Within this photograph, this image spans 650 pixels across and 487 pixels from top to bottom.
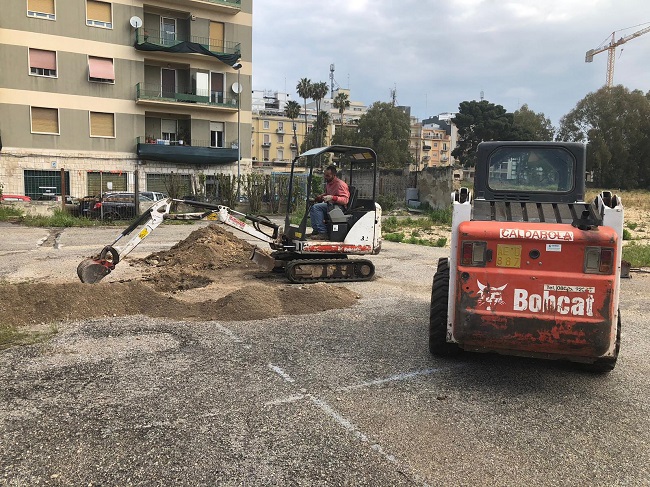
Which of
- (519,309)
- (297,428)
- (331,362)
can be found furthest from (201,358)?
(519,309)

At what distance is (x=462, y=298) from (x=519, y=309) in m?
0.48

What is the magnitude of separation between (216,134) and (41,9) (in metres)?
12.5

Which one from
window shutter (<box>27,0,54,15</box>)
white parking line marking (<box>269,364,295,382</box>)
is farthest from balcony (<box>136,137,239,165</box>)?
white parking line marking (<box>269,364,295,382</box>)

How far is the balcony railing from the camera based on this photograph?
33844mm

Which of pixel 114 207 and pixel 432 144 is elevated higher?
pixel 432 144

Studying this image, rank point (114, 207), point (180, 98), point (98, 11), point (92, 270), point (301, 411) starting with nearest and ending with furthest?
1. point (301, 411)
2. point (92, 270)
3. point (114, 207)
4. point (98, 11)
5. point (180, 98)

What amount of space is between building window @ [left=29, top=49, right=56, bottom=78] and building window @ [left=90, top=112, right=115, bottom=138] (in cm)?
316

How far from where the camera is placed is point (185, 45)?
34.2 meters

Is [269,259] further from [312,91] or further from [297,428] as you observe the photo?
[312,91]

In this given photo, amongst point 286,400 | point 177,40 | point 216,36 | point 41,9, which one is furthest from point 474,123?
point 286,400

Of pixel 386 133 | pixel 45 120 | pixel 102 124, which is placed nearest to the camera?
pixel 45 120

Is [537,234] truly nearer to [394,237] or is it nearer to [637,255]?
[637,255]

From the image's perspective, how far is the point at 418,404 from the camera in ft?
15.2

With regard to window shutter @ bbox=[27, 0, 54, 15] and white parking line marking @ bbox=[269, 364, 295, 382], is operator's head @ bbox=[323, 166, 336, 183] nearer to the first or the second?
white parking line marking @ bbox=[269, 364, 295, 382]
